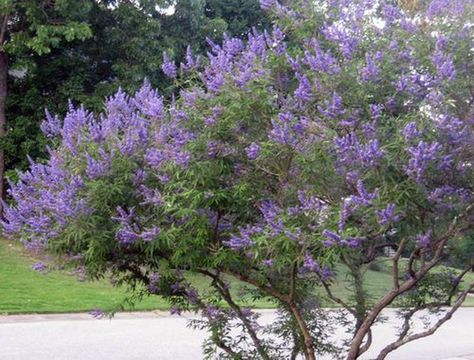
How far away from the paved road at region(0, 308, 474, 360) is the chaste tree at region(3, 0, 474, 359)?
4960mm

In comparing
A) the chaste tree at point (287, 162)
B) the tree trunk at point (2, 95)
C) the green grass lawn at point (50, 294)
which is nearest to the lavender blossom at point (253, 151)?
the chaste tree at point (287, 162)

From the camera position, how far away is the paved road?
974 cm

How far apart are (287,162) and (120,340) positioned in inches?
319

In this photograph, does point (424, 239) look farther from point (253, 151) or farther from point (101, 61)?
point (101, 61)

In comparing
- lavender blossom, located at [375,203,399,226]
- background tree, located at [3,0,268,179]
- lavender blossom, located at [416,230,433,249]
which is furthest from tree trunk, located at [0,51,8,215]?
lavender blossom, located at [375,203,399,226]

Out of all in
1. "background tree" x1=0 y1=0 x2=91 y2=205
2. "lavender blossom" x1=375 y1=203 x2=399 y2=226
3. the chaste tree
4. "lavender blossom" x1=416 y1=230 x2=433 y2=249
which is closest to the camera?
"lavender blossom" x1=375 y1=203 x2=399 y2=226

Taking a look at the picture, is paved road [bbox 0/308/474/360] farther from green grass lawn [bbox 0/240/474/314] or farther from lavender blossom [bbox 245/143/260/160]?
lavender blossom [bbox 245/143/260/160]

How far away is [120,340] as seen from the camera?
10.9 metres

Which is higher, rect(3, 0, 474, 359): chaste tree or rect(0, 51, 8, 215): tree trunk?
rect(0, 51, 8, 215): tree trunk

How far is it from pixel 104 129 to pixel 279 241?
1.41m

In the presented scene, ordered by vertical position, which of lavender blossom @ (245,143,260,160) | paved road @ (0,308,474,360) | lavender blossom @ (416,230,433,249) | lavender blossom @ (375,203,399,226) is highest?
lavender blossom @ (245,143,260,160)

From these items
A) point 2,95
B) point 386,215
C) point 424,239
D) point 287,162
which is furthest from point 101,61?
point 386,215

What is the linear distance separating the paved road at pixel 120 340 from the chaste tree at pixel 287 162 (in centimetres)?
496

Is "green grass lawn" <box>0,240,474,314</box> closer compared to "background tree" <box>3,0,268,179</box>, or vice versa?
"green grass lawn" <box>0,240,474,314</box>
